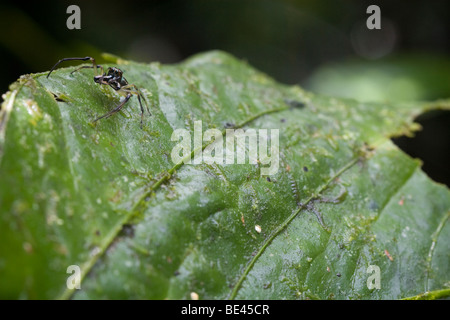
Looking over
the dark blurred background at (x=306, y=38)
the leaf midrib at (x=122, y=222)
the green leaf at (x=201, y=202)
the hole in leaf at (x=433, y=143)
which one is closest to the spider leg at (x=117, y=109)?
the green leaf at (x=201, y=202)

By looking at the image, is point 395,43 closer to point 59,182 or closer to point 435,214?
point 435,214

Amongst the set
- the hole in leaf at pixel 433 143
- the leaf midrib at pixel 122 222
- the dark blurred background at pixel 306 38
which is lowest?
the leaf midrib at pixel 122 222

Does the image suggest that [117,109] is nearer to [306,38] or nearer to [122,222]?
[122,222]

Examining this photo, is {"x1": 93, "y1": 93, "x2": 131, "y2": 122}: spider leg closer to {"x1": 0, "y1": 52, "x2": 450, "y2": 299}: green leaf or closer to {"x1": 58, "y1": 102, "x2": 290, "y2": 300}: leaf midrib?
{"x1": 0, "y1": 52, "x2": 450, "y2": 299}: green leaf

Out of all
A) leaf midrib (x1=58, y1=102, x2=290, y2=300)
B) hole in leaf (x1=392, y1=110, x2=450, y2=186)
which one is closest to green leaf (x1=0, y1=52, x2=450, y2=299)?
leaf midrib (x1=58, y1=102, x2=290, y2=300)

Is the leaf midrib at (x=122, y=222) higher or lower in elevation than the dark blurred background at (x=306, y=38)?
lower

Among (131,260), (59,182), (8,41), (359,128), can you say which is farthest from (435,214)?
(8,41)

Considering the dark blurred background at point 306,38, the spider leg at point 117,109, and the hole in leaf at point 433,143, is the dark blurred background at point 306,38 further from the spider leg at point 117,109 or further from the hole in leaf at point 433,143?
the spider leg at point 117,109

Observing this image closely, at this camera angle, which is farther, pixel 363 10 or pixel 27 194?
pixel 363 10
